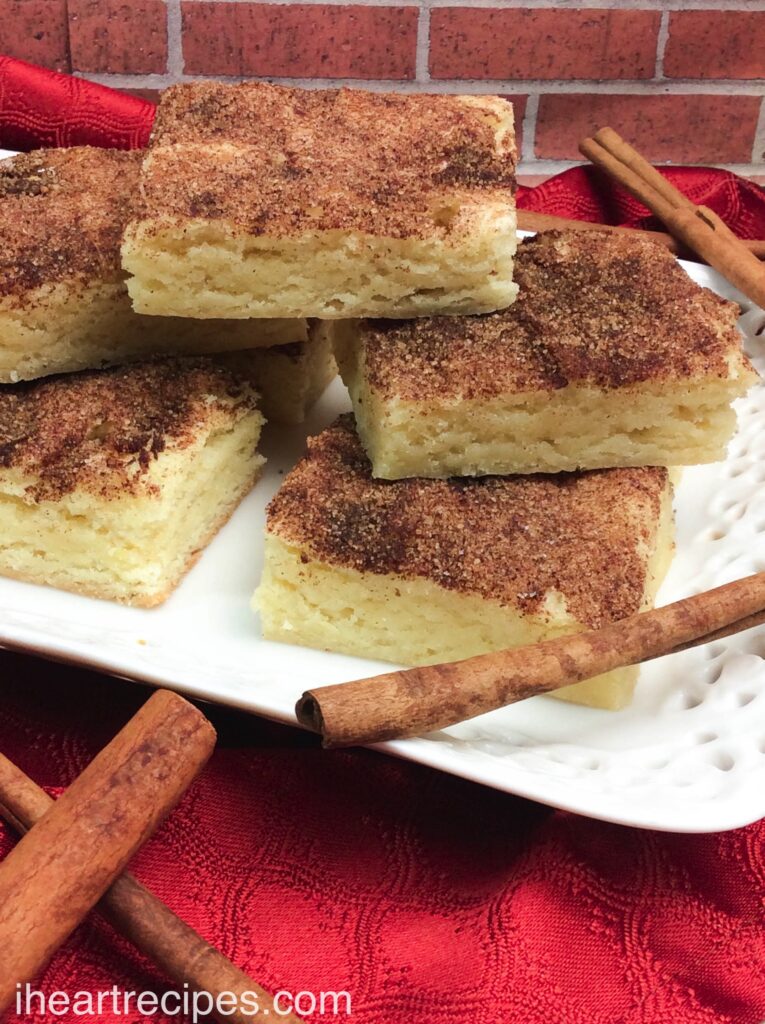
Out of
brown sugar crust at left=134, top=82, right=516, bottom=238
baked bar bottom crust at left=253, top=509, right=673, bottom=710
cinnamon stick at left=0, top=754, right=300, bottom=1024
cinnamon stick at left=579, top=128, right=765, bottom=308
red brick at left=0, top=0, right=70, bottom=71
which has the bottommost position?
cinnamon stick at left=0, top=754, right=300, bottom=1024

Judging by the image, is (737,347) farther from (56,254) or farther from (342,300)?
(56,254)

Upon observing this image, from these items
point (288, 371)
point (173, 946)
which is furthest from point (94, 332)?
point (173, 946)

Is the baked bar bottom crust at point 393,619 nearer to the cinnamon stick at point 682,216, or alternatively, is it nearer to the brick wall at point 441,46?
the cinnamon stick at point 682,216

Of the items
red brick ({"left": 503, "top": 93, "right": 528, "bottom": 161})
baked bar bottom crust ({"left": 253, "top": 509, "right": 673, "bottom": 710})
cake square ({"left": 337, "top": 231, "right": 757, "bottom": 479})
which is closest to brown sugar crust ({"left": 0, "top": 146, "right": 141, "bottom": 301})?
cake square ({"left": 337, "top": 231, "right": 757, "bottom": 479})

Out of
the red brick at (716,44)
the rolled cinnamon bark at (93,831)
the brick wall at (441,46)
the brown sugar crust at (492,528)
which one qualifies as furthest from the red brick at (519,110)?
the rolled cinnamon bark at (93,831)

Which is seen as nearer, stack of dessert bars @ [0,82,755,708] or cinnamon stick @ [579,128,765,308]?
stack of dessert bars @ [0,82,755,708]

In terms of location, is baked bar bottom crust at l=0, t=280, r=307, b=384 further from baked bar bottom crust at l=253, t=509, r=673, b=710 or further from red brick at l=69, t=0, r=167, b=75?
red brick at l=69, t=0, r=167, b=75

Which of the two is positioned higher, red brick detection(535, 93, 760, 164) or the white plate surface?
red brick detection(535, 93, 760, 164)

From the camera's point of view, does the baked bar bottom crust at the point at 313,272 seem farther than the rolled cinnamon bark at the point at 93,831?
Yes
